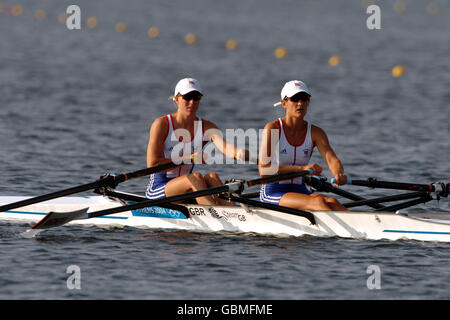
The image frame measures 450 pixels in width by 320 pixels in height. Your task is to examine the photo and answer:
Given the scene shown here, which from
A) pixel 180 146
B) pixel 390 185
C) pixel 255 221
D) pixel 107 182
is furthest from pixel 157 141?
pixel 390 185

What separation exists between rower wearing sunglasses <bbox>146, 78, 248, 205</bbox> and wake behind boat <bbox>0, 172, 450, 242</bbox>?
293 mm

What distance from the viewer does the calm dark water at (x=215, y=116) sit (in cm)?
1015

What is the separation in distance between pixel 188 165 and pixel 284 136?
1425 mm

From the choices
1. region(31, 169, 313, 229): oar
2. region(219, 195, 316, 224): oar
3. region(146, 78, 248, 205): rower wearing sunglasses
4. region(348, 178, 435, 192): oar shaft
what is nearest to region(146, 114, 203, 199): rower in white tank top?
region(146, 78, 248, 205): rower wearing sunglasses

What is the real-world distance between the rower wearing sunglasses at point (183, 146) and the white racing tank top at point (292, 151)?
1.45 feet

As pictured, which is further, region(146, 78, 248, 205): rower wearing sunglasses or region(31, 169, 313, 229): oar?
region(146, 78, 248, 205): rower wearing sunglasses

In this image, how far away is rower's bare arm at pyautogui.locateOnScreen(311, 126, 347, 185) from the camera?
11.3m

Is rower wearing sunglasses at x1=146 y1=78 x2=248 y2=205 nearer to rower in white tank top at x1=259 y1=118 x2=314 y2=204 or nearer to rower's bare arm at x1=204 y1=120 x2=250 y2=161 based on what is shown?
rower's bare arm at x1=204 y1=120 x2=250 y2=161

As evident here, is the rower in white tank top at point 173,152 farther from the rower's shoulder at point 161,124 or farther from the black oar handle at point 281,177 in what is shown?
the black oar handle at point 281,177

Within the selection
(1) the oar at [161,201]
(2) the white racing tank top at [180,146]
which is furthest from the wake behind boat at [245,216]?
→ (2) the white racing tank top at [180,146]

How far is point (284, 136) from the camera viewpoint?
455 inches
